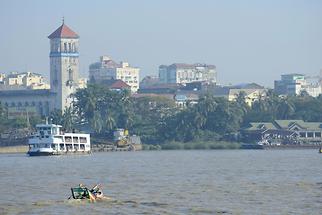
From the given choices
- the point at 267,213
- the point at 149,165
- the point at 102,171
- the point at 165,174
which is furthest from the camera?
the point at 149,165

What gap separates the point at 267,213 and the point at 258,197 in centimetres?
926

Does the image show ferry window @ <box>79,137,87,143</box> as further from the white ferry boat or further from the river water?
the river water

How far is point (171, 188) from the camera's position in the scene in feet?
282

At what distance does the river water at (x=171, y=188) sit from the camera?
70.4m

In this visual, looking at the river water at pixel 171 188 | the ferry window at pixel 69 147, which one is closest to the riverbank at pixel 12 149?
the ferry window at pixel 69 147

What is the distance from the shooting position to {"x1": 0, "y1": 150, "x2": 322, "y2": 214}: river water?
231ft

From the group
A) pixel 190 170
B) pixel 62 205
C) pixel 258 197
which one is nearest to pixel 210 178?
pixel 190 170

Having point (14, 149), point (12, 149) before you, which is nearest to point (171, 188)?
point (14, 149)

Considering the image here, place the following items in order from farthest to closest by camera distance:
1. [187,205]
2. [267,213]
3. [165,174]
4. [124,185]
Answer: [165,174] < [124,185] < [187,205] < [267,213]

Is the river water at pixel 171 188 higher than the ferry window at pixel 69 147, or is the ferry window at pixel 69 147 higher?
the ferry window at pixel 69 147

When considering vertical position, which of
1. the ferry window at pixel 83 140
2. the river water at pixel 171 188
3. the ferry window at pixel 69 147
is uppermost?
the ferry window at pixel 83 140

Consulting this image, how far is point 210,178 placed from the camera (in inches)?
3841

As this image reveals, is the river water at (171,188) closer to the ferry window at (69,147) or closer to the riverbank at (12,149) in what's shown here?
the ferry window at (69,147)

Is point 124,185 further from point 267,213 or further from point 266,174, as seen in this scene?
point 267,213
